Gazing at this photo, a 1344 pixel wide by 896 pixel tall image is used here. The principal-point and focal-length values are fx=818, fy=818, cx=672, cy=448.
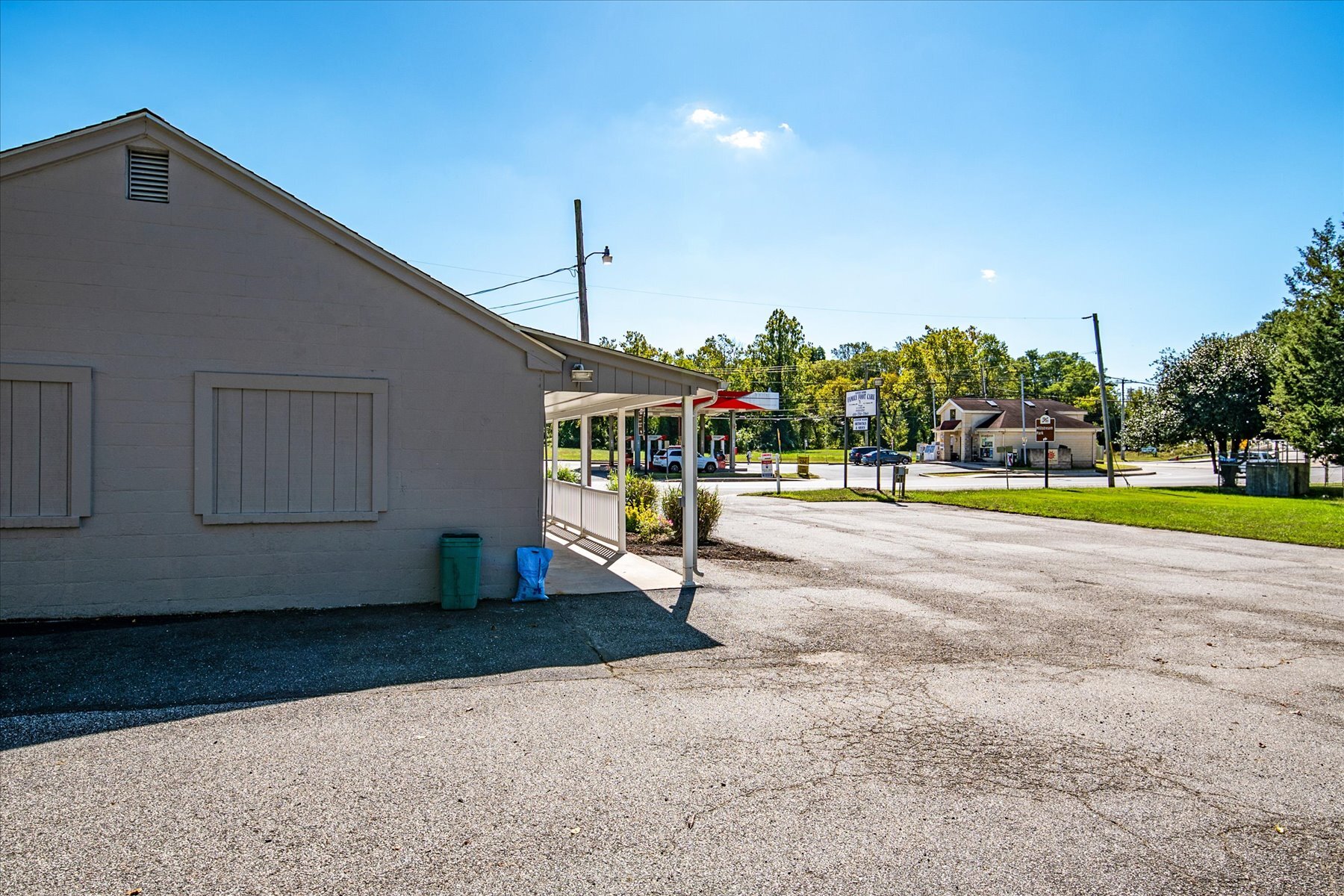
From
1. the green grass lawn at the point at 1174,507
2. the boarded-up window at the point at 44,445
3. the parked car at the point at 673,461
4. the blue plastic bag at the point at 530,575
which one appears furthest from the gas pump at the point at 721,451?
the boarded-up window at the point at 44,445

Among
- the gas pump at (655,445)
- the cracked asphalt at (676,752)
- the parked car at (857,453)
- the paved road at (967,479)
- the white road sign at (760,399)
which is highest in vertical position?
the white road sign at (760,399)

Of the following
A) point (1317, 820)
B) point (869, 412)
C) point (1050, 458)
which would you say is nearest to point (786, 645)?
point (1317, 820)

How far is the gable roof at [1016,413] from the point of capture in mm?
58562

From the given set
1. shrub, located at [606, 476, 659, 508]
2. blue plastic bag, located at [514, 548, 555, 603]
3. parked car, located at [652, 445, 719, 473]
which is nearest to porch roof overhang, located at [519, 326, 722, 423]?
blue plastic bag, located at [514, 548, 555, 603]

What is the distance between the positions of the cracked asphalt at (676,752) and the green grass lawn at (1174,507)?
10959 millimetres

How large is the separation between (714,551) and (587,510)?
3076 mm

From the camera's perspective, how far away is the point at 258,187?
8.56m

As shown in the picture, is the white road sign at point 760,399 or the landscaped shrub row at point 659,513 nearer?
the landscaped shrub row at point 659,513

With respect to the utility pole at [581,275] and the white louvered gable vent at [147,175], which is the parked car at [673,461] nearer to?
the utility pole at [581,275]

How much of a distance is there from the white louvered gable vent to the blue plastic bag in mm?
5253

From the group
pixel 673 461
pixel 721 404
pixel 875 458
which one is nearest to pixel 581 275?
pixel 721 404

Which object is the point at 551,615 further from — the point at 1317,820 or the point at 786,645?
the point at 1317,820

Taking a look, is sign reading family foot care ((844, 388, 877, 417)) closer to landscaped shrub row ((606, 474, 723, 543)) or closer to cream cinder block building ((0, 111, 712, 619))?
landscaped shrub row ((606, 474, 723, 543))

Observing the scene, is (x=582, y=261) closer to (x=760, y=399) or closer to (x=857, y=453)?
(x=760, y=399)
